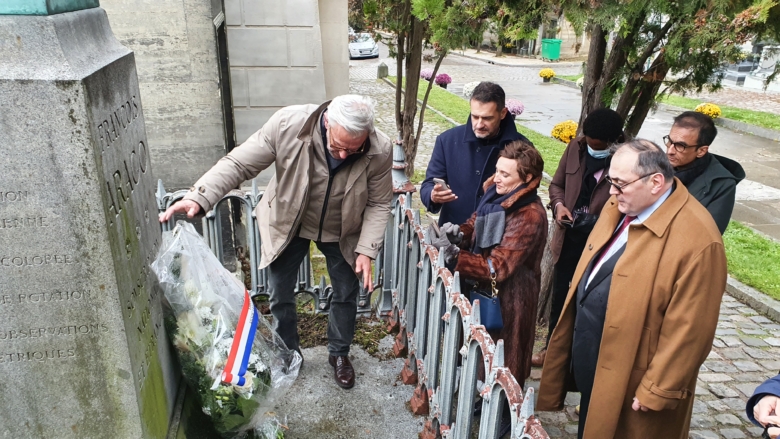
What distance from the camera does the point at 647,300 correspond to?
7.34 ft

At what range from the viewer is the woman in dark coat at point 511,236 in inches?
111

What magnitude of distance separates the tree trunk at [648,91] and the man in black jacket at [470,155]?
1.00 metres

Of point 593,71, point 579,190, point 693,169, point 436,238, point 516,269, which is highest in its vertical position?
point 593,71

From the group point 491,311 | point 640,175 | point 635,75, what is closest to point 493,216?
point 491,311

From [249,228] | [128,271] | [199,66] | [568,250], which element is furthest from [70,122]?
[199,66]

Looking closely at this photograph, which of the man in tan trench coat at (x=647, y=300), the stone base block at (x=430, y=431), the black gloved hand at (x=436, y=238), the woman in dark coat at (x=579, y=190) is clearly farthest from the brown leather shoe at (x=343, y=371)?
the man in tan trench coat at (x=647, y=300)

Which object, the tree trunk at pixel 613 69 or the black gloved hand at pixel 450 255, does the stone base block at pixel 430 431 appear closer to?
the black gloved hand at pixel 450 255

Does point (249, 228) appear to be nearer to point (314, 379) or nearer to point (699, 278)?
point (314, 379)

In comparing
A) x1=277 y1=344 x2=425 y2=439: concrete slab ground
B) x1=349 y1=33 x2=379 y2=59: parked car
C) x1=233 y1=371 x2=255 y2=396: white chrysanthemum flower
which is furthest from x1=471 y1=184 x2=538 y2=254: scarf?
x1=349 y1=33 x2=379 y2=59: parked car

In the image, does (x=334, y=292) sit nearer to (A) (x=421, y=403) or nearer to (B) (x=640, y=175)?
(A) (x=421, y=403)

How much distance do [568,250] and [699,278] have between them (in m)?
1.52

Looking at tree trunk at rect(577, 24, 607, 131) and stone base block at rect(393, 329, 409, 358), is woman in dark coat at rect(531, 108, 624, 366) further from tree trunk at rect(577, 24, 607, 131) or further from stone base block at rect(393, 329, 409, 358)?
stone base block at rect(393, 329, 409, 358)

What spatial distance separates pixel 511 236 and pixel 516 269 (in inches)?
8.5

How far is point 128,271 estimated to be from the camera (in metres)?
2.18
